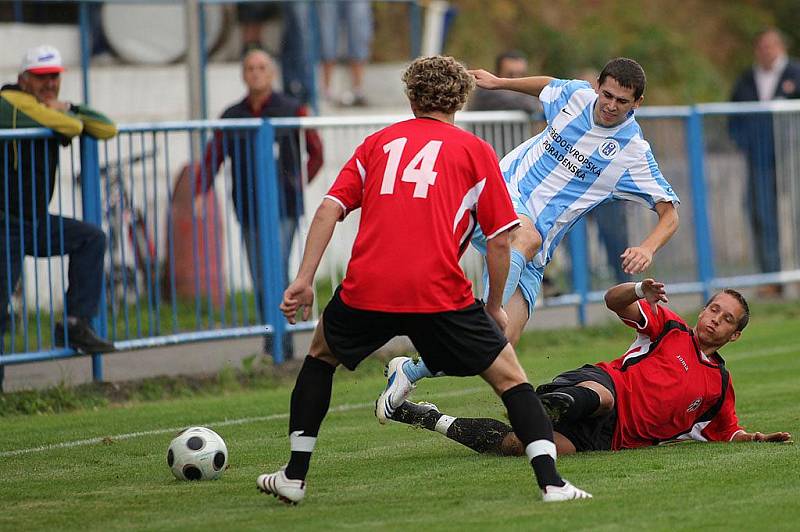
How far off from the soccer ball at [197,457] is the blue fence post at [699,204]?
360 inches

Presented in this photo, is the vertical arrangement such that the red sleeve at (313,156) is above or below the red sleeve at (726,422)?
above

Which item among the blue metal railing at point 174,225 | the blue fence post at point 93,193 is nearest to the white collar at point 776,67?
the blue metal railing at point 174,225

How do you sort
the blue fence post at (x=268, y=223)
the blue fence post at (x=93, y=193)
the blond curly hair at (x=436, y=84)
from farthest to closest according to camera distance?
the blue fence post at (x=268, y=223)
the blue fence post at (x=93, y=193)
the blond curly hair at (x=436, y=84)

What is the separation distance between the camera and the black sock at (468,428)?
323 inches

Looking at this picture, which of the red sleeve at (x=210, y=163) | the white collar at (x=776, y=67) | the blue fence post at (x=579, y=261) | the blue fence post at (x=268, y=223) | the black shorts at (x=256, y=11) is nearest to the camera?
the red sleeve at (x=210, y=163)

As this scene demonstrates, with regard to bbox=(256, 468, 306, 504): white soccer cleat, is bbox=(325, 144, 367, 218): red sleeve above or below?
above

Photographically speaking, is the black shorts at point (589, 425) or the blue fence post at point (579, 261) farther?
the blue fence post at point (579, 261)

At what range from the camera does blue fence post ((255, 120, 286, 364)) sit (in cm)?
1238

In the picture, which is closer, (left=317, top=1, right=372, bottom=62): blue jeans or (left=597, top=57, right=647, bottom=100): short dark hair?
(left=597, top=57, right=647, bottom=100): short dark hair

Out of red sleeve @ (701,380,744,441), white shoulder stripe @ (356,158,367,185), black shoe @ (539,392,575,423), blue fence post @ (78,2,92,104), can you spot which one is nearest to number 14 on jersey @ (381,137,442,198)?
white shoulder stripe @ (356,158,367,185)

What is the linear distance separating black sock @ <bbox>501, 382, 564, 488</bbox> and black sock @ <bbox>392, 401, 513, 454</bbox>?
158 centimetres

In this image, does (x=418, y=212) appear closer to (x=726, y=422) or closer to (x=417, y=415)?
(x=417, y=415)

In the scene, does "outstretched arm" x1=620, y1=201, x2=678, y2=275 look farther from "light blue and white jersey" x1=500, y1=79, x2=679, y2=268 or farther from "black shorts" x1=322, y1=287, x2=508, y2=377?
"black shorts" x1=322, y1=287, x2=508, y2=377

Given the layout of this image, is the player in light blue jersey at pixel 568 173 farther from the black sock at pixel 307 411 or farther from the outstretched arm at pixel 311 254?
the outstretched arm at pixel 311 254
